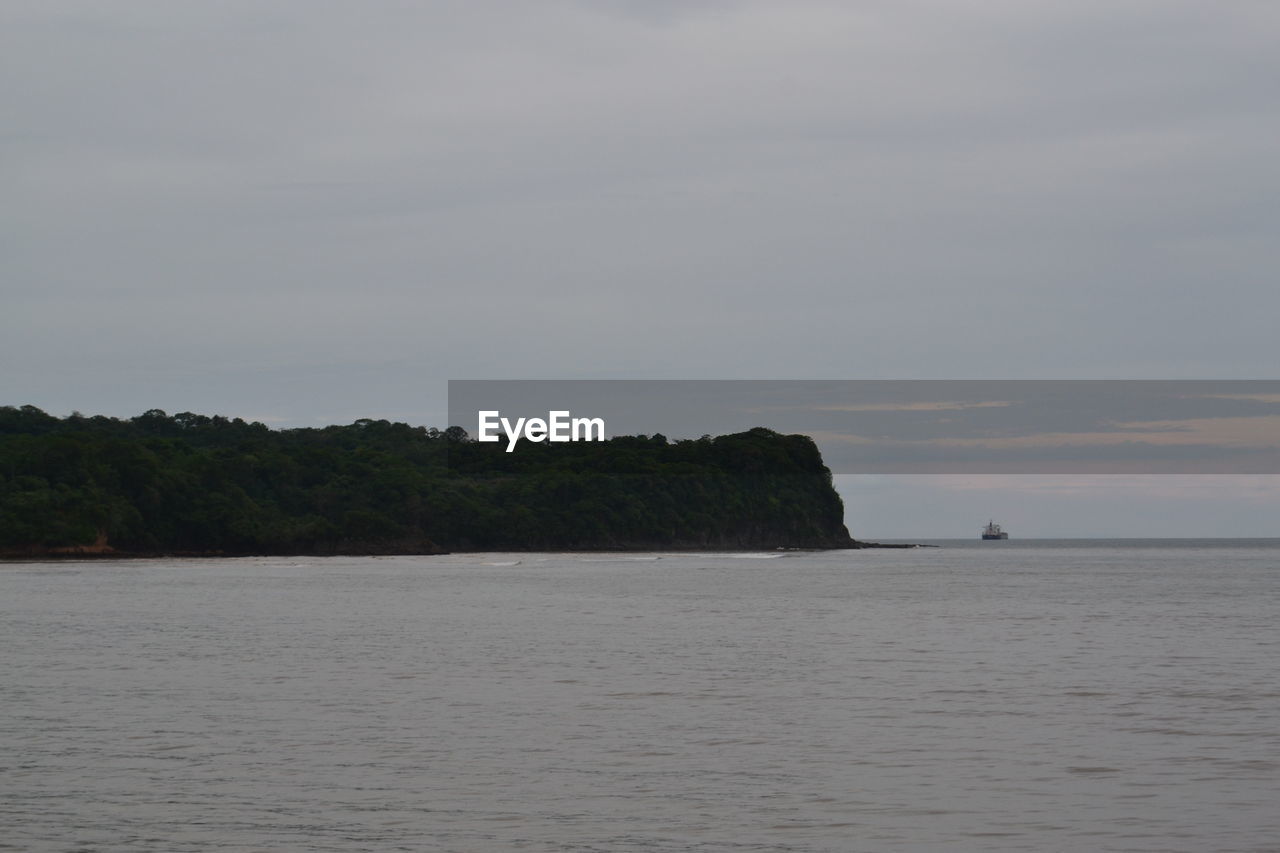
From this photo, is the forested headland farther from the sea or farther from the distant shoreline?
the sea

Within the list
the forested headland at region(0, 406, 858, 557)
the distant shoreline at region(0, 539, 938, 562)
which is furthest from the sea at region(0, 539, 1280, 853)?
the forested headland at region(0, 406, 858, 557)

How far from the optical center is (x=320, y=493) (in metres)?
143

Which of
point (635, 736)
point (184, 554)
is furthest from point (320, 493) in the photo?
point (635, 736)

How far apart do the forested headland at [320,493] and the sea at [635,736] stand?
267 feet

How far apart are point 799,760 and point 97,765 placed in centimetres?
823

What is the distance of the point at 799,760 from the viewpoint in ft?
54.5

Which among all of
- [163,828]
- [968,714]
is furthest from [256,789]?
[968,714]

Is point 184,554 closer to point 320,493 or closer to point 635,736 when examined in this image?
point 320,493

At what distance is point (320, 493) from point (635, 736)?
129 m

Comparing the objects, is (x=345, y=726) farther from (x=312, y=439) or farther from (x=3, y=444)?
(x=312, y=439)

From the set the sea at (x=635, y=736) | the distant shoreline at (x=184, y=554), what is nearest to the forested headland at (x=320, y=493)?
the distant shoreline at (x=184, y=554)

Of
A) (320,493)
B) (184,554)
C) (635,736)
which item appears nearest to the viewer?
(635,736)

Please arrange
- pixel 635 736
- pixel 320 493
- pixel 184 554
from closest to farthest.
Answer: pixel 635 736 < pixel 184 554 < pixel 320 493

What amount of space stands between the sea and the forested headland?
81238mm
